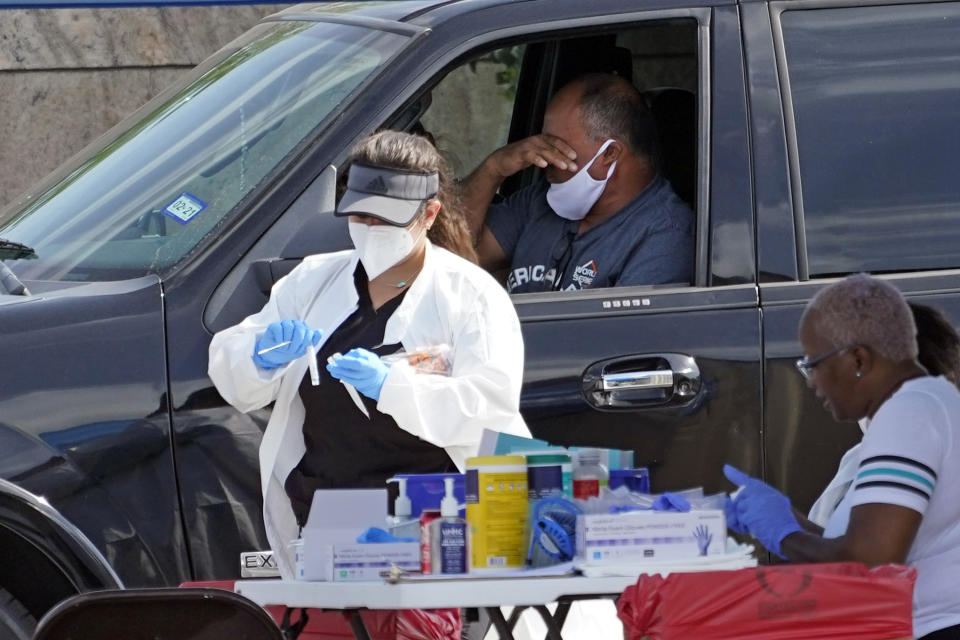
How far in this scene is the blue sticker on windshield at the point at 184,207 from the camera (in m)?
3.98

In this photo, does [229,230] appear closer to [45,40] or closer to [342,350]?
[342,350]

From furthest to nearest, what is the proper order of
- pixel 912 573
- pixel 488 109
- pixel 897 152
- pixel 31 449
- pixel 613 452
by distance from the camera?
pixel 488 109, pixel 897 152, pixel 31 449, pixel 613 452, pixel 912 573

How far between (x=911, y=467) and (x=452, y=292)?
4.07 feet

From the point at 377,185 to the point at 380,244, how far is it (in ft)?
0.52

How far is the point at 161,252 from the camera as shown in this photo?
3928 mm

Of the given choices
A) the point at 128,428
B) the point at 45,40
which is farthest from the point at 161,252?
the point at 45,40

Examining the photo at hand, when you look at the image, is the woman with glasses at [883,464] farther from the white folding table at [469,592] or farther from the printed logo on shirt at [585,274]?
the printed logo on shirt at [585,274]

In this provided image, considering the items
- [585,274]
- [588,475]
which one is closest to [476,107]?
[585,274]

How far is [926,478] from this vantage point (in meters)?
3.06

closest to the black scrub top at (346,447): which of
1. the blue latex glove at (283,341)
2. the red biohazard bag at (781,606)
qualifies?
the blue latex glove at (283,341)

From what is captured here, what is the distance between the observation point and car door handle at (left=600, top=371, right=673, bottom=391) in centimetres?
389

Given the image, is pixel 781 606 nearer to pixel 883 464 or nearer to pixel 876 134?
pixel 883 464

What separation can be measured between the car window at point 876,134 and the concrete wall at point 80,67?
522cm

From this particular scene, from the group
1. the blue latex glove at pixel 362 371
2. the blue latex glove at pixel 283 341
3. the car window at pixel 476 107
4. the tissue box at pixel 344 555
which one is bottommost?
the tissue box at pixel 344 555
